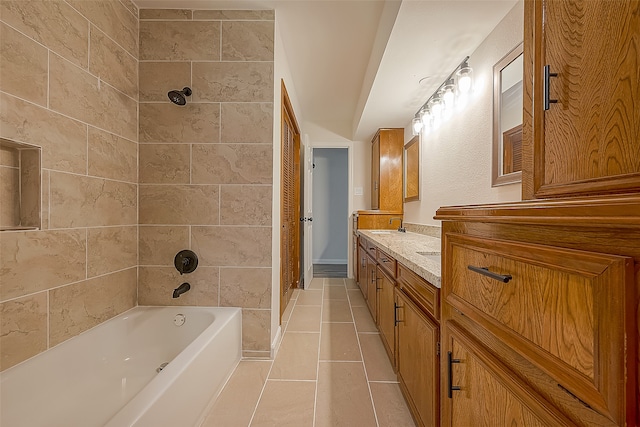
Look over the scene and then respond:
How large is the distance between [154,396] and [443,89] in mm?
2557

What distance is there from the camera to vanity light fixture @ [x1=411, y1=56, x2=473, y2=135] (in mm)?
1799

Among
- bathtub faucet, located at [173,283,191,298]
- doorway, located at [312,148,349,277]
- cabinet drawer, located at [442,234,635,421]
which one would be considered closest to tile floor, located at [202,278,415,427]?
bathtub faucet, located at [173,283,191,298]

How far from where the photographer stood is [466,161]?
1.93 metres

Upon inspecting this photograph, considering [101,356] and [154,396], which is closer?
[154,396]

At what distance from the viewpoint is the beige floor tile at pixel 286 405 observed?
1343 millimetres

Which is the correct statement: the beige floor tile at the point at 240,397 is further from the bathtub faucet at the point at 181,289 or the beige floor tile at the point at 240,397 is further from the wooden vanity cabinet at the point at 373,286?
the wooden vanity cabinet at the point at 373,286

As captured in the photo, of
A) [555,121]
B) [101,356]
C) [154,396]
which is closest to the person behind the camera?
[555,121]

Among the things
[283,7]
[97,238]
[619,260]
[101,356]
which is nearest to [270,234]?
[97,238]

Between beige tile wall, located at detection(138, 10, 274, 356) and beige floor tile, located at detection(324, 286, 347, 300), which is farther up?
beige tile wall, located at detection(138, 10, 274, 356)

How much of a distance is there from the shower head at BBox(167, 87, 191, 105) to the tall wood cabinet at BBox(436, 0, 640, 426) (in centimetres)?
178

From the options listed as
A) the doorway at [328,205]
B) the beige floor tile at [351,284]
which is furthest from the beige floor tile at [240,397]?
the doorway at [328,205]

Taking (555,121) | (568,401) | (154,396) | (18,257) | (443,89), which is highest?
(443,89)

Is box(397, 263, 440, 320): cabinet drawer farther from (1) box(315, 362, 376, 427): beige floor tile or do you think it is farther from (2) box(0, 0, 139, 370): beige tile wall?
(2) box(0, 0, 139, 370): beige tile wall

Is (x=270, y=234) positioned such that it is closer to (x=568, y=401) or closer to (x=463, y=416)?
(x=463, y=416)
